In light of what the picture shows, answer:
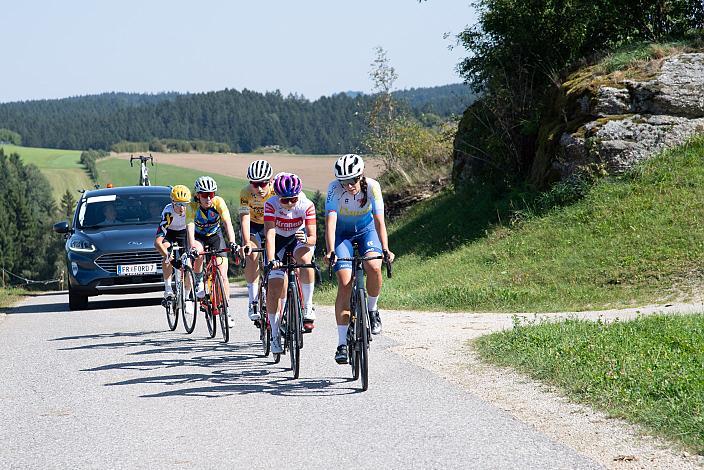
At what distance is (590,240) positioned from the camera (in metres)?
18.7

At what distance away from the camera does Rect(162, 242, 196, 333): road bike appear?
13.7 meters

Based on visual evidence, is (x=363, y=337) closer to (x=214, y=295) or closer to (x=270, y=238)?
(x=270, y=238)

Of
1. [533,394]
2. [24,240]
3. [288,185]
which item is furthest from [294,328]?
[24,240]

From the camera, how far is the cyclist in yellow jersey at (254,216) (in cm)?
1120

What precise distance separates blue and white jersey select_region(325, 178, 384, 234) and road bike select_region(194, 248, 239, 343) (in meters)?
3.33

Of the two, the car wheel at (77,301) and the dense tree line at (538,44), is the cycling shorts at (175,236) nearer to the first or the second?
the car wheel at (77,301)

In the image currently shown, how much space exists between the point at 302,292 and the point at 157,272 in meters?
9.11

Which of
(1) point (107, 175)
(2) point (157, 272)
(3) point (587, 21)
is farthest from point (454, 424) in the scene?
(1) point (107, 175)

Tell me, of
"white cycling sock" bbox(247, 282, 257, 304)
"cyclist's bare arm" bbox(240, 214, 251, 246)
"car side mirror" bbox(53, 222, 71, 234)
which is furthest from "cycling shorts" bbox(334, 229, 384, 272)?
"car side mirror" bbox(53, 222, 71, 234)

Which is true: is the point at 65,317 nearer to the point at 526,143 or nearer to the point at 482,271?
the point at 482,271

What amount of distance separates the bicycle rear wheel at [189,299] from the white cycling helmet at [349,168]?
16.6 ft

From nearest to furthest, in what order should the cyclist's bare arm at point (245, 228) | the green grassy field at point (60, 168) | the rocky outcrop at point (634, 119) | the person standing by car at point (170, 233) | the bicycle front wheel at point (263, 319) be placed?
1. the bicycle front wheel at point (263, 319)
2. the cyclist's bare arm at point (245, 228)
3. the person standing by car at point (170, 233)
4. the rocky outcrop at point (634, 119)
5. the green grassy field at point (60, 168)

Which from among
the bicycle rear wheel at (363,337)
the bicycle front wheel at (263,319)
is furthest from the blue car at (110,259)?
the bicycle rear wheel at (363,337)

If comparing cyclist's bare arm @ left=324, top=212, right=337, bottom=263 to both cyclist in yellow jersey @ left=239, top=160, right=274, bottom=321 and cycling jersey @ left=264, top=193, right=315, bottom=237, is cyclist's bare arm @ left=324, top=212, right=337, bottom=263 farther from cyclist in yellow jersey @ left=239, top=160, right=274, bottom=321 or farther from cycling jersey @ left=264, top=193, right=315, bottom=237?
cyclist in yellow jersey @ left=239, top=160, right=274, bottom=321
